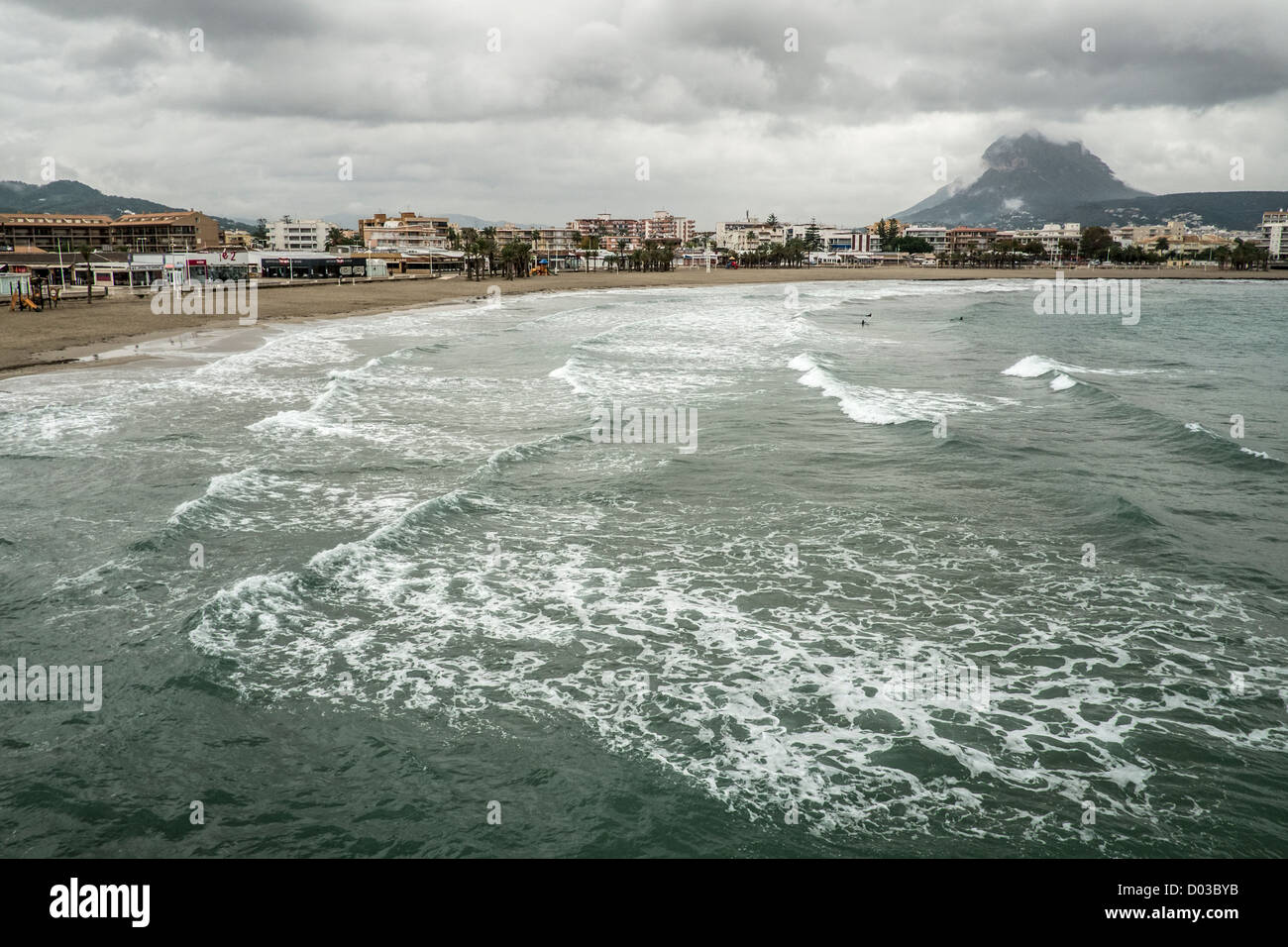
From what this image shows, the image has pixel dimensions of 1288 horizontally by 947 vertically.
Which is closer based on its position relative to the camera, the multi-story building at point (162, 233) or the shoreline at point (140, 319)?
the shoreline at point (140, 319)

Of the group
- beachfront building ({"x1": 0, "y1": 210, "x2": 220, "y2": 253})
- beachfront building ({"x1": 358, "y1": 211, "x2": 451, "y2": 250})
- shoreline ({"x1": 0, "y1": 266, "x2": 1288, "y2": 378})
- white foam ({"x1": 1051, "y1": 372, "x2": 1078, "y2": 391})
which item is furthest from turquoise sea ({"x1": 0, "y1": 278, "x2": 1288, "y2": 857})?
beachfront building ({"x1": 358, "y1": 211, "x2": 451, "y2": 250})

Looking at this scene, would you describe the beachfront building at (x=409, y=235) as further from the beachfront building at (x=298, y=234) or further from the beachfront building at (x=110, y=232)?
the beachfront building at (x=110, y=232)

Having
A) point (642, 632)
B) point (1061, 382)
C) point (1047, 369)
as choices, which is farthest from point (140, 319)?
point (642, 632)

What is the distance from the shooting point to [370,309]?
191 ft

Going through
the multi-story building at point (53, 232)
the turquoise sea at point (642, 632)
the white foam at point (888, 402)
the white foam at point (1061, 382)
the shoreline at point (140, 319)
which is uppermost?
the multi-story building at point (53, 232)

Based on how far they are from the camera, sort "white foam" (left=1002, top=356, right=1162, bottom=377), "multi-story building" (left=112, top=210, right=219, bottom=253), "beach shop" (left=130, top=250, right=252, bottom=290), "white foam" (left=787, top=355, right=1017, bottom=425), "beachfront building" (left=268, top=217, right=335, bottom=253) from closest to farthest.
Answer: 1. "white foam" (left=787, top=355, right=1017, bottom=425)
2. "white foam" (left=1002, top=356, right=1162, bottom=377)
3. "beach shop" (left=130, top=250, right=252, bottom=290)
4. "multi-story building" (left=112, top=210, right=219, bottom=253)
5. "beachfront building" (left=268, top=217, right=335, bottom=253)

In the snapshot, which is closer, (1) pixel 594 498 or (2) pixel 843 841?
(2) pixel 843 841

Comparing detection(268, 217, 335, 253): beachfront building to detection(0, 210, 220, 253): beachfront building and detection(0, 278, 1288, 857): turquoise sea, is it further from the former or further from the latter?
detection(0, 278, 1288, 857): turquoise sea

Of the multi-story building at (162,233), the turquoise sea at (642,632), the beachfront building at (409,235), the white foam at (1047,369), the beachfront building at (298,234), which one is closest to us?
the turquoise sea at (642,632)

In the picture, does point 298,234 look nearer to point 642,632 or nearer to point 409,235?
point 409,235

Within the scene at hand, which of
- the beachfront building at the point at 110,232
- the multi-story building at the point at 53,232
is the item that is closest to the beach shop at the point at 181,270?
the multi-story building at the point at 53,232
